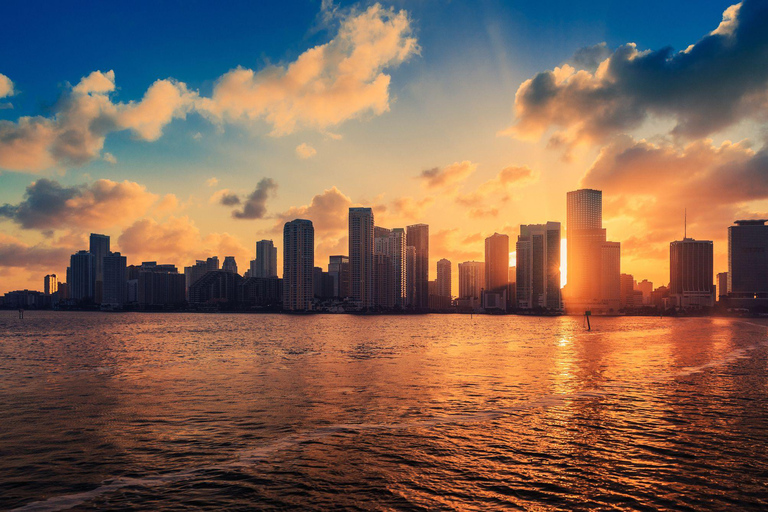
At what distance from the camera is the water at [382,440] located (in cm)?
2411

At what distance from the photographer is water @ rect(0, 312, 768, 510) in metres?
24.1

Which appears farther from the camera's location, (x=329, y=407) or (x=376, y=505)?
(x=329, y=407)

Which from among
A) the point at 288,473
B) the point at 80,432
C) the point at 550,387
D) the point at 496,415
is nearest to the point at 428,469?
the point at 288,473

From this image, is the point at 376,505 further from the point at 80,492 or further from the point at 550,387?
the point at 550,387

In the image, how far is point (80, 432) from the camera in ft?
118

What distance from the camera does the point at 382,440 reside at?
110 ft

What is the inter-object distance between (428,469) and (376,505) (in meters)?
5.56

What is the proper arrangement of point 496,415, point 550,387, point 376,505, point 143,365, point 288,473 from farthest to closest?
point 143,365
point 550,387
point 496,415
point 288,473
point 376,505

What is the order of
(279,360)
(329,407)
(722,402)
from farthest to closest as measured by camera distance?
(279,360), (722,402), (329,407)

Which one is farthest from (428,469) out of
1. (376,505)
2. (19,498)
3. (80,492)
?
(19,498)

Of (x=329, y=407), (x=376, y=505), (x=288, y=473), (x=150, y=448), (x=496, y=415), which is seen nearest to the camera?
(x=376, y=505)

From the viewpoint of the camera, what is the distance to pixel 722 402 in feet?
155

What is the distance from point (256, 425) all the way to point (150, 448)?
795cm

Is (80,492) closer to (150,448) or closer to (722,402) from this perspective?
(150,448)
